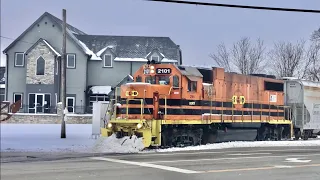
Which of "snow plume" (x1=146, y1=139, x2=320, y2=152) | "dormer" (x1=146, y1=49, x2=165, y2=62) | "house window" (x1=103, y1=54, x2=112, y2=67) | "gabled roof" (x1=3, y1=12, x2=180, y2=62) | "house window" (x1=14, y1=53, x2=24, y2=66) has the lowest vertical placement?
"snow plume" (x1=146, y1=139, x2=320, y2=152)

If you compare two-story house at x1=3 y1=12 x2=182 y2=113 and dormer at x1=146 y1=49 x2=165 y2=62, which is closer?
two-story house at x1=3 y1=12 x2=182 y2=113

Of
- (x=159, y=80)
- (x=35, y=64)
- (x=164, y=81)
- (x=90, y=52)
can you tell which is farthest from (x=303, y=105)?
(x=35, y=64)

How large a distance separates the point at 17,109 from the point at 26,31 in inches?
28.8

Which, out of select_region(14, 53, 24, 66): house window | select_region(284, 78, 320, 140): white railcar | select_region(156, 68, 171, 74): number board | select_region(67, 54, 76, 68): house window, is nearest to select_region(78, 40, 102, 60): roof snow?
select_region(67, 54, 76, 68): house window

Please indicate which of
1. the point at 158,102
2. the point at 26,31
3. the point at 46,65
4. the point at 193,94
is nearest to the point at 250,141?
the point at 193,94

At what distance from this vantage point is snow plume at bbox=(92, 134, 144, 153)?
55.5 ft

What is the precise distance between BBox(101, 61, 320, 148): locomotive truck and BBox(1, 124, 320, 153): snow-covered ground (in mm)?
486

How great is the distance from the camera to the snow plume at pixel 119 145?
16906 millimetres

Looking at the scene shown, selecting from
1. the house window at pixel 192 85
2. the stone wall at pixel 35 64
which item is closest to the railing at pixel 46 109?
the stone wall at pixel 35 64

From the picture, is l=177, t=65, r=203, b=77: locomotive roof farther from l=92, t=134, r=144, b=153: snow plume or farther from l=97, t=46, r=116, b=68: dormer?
l=97, t=46, r=116, b=68: dormer

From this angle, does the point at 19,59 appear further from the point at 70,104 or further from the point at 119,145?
the point at 119,145

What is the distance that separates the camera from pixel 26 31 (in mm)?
3432

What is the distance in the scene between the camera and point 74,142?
10.3m

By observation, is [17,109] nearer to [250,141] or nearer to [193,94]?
[193,94]
